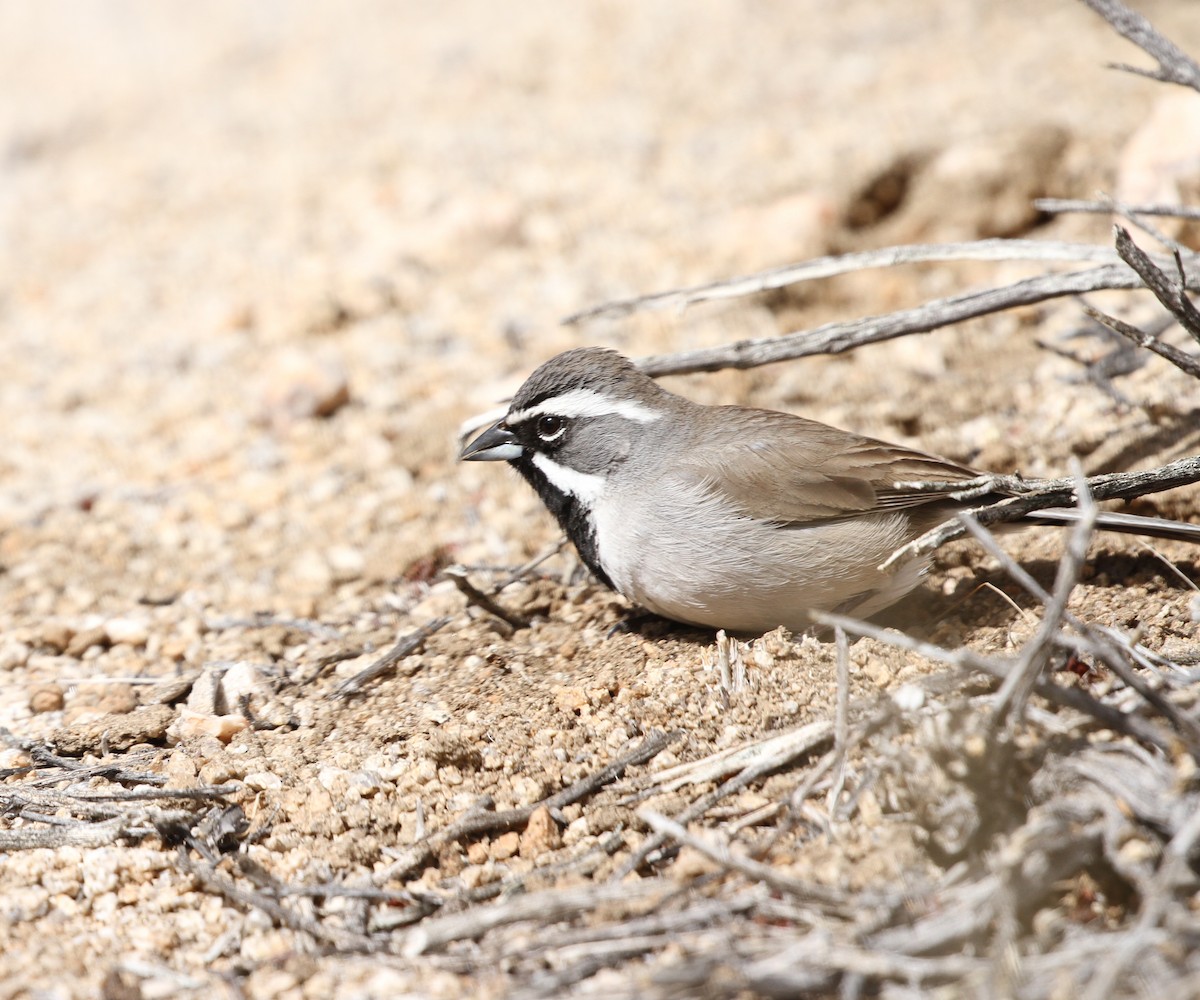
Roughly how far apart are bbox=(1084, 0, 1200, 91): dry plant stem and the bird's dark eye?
9.07 feet

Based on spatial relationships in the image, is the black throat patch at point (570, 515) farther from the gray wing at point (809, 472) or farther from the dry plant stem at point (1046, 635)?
the dry plant stem at point (1046, 635)

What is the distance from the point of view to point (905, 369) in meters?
6.96

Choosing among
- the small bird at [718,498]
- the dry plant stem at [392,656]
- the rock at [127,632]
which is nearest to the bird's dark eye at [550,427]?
the small bird at [718,498]

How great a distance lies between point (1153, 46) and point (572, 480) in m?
3.08

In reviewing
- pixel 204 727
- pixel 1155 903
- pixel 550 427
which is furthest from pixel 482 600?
pixel 1155 903

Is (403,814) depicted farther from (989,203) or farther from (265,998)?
(989,203)

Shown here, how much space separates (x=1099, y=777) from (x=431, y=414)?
4.88 m

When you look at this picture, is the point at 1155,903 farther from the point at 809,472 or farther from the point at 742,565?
the point at 809,472

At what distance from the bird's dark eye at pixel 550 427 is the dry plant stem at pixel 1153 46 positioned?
9.07 feet

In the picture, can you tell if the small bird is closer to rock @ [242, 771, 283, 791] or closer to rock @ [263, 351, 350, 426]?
rock @ [242, 771, 283, 791]

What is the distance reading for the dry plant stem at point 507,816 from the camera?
3.94 meters

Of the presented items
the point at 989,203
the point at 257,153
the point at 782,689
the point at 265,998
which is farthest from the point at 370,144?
the point at 265,998

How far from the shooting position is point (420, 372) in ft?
25.2

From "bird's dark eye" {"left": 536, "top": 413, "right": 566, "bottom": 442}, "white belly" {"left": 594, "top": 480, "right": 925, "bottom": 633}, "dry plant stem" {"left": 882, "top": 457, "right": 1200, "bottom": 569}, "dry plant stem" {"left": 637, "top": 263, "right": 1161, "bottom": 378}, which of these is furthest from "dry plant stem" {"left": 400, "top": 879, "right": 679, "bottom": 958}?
"dry plant stem" {"left": 637, "top": 263, "right": 1161, "bottom": 378}
